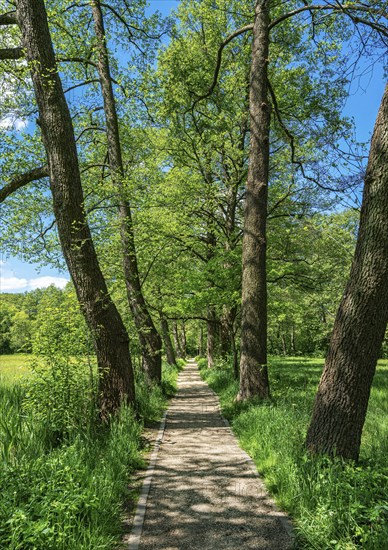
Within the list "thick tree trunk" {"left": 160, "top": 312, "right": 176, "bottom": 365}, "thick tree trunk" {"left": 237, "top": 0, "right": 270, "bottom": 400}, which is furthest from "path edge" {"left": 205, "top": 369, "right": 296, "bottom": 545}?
"thick tree trunk" {"left": 160, "top": 312, "right": 176, "bottom": 365}

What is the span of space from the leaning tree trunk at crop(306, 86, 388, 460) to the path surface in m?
0.98

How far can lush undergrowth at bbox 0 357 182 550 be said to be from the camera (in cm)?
297

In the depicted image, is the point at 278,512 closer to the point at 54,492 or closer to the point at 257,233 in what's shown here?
the point at 54,492

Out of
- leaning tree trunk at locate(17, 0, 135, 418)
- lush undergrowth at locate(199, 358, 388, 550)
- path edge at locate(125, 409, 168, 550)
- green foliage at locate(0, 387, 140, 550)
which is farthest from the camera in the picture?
leaning tree trunk at locate(17, 0, 135, 418)

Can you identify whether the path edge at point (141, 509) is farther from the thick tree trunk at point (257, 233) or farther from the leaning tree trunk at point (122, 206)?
the leaning tree trunk at point (122, 206)

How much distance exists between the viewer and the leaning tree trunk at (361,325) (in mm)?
3975

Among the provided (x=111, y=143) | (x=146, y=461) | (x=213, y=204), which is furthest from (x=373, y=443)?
(x=213, y=204)

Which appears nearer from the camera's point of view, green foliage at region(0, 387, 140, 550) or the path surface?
green foliage at region(0, 387, 140, 550)

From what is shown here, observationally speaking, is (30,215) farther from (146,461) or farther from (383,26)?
(383,26)

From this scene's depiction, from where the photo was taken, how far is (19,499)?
3240 mm

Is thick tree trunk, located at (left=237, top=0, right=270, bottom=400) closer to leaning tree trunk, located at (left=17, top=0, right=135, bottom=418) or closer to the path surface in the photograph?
the path surface

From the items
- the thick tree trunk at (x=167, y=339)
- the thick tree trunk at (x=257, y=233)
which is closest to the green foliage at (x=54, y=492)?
the thick tree trunk at (x=257, y=233)

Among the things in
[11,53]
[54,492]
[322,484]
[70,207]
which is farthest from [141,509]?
[11,53]

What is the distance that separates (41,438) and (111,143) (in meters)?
7.82
